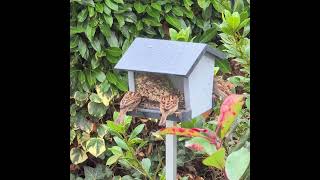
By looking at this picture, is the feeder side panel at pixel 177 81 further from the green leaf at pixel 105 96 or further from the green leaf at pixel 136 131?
the green leaf at pixel 105 96

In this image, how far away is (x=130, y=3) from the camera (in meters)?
4.32

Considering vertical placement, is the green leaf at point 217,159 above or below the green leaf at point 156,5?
below

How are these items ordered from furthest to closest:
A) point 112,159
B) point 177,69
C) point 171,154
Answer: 1. point 112,159
2. point 171,154
3. point 177,69

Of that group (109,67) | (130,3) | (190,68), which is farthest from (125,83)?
(190,68)

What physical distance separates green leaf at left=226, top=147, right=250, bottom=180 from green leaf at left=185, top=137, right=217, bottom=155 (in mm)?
97

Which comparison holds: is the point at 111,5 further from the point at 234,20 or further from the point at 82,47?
the point at 234,20

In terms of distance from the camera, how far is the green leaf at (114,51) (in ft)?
14.3

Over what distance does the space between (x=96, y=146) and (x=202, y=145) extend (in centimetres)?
85

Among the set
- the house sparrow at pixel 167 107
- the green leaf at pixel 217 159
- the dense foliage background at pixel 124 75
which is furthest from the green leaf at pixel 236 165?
the house sparrow at pixel 167 107

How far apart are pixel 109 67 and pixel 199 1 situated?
645 mm

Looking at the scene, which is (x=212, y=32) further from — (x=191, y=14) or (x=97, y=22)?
(x=97, y=22)

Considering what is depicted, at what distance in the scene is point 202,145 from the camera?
3930mm

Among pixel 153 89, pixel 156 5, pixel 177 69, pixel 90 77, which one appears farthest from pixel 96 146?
pixel 177 69

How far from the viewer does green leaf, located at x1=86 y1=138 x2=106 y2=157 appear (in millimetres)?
4527
